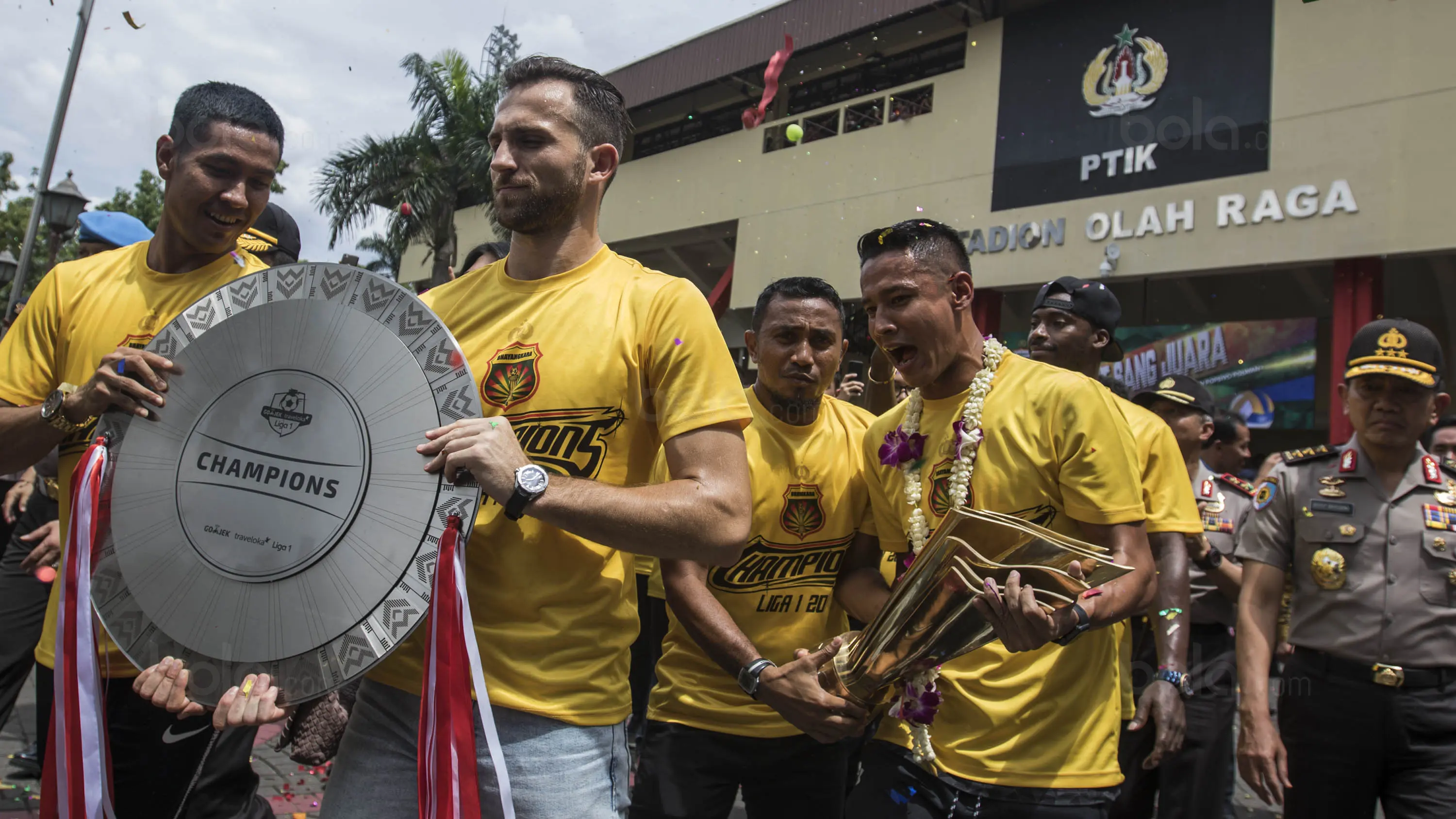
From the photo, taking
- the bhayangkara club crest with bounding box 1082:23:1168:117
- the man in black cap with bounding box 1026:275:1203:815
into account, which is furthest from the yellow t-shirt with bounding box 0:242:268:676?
the bhayangkara club crest with bounding box 1082:23:1168:117

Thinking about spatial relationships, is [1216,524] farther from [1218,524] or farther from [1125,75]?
[1125,75]

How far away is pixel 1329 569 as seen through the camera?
3494 millimetres

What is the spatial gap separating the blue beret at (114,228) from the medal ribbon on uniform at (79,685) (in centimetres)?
207

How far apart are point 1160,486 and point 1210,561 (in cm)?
142

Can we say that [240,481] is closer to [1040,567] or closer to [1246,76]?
[1040,567]

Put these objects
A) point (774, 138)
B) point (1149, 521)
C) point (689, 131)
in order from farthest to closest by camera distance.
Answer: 1. point (689, 131)
2. point (774, 138)
3. point (1149, 521)

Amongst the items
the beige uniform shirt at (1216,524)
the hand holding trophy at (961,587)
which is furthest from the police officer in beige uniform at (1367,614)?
the hand holding trophy at (961,587)

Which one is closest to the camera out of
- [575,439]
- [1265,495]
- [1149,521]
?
[575,439]

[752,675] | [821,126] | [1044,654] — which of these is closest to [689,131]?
[821,126]

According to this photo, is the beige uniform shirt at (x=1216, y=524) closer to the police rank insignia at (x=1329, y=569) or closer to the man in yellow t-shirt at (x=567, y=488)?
the police rank insignia at (x=1329, y=569)

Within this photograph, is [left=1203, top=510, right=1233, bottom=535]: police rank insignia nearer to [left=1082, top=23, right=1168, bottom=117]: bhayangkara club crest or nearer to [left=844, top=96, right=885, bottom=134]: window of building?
[left=1082, top=23, right=1168, bottom=117]: bhayangkara club crest

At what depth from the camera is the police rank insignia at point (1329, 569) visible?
11.4 ft

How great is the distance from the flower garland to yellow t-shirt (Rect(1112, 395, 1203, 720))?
801 mm

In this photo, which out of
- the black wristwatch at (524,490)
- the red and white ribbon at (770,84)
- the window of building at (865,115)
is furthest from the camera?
the red and white ribbon at (770,84)
